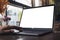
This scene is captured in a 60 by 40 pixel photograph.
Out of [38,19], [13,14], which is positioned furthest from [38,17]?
[13,14]

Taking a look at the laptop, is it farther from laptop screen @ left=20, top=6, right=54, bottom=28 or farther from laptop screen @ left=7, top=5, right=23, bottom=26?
laptop screen @ left=7, top=5, right=23, bottom=26

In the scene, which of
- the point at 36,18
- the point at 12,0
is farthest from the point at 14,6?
the point at 36,18

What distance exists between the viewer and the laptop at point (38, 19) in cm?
121

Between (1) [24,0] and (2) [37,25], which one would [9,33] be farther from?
(1) [24,0]

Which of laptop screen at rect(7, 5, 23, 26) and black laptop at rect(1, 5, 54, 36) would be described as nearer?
black laptop at rect(1, 5, 54, 36)

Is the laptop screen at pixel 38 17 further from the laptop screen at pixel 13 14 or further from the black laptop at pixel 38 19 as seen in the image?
the laptop screen at pixel 13 14

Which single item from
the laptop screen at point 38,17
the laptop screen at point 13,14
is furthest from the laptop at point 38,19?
the laptop screen at point 13,14

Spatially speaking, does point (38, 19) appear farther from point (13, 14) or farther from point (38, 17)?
point (13, 14)


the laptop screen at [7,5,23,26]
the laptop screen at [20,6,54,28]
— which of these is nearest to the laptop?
the laptop screen at [20,6,54,28]

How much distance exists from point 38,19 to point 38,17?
0.02 metres

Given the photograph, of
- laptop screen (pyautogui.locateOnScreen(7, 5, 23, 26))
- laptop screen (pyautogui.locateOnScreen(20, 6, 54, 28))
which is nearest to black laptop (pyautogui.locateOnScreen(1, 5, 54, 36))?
laptop screen (pyautogui.locateOnScreen(20, 6, 54, 28))

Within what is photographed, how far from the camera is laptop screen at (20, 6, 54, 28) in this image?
1.23 metres

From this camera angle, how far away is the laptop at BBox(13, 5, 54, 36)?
3.96 feet

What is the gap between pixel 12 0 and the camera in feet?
4.99
